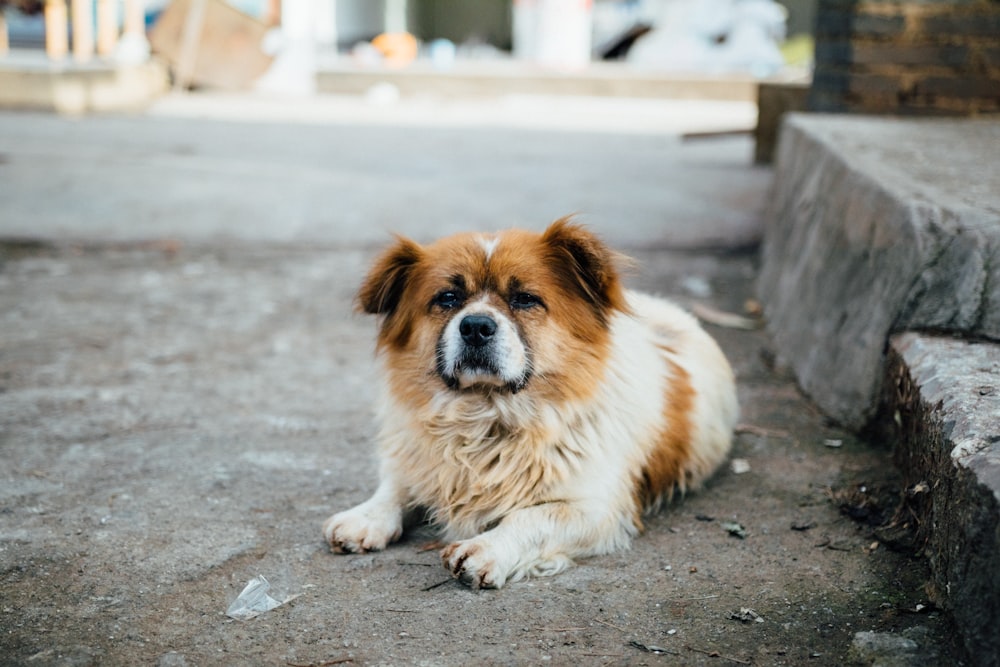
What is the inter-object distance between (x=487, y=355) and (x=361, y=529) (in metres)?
0.69

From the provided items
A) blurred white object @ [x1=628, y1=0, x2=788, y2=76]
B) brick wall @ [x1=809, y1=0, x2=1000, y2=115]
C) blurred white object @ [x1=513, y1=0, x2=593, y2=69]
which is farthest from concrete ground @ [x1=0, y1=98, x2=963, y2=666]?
blurred white object @ [x1=513, y1=0, x2=593, y2=69]

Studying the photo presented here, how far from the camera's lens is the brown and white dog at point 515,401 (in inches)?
129

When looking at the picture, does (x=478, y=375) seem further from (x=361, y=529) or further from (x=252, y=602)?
(x=252, y=602)

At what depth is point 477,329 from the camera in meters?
3.21

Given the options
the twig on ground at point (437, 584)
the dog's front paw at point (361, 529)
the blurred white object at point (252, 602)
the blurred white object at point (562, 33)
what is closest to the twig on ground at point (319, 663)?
the blurred white object at point (252, 602)

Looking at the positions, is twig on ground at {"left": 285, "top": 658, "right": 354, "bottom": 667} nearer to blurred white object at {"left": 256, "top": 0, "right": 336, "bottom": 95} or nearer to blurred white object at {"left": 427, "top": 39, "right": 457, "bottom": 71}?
blurred white object at {"left": 256, "top": 0, "right": 336, "bottom": 95}

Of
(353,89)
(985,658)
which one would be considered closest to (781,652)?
(985,658)

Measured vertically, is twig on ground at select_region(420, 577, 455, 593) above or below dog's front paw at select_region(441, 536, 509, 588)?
below

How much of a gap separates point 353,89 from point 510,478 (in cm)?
1477

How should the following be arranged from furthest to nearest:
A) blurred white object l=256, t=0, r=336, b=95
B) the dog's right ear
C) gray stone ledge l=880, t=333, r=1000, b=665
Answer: blurred white object l=256, t=0, r=336, b=95 → the dog's right ear → gray stone ledge l=880, t=333, r=1000, b=665

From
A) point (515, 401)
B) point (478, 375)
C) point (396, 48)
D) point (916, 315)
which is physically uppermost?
point (396, 48)

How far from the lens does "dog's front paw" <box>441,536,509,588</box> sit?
3.01 meters

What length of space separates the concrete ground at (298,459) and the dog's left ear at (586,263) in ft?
2.70

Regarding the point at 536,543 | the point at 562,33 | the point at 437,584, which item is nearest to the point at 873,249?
the point at 536,543
